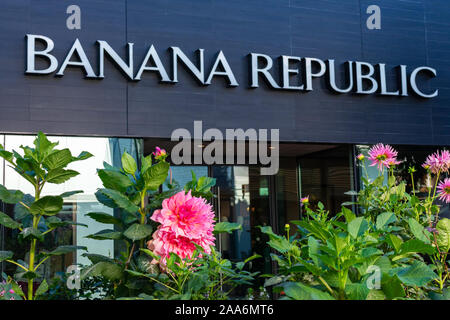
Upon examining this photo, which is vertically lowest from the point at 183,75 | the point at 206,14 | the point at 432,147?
the point at 432,147

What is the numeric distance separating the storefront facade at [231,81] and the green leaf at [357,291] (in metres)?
3.86

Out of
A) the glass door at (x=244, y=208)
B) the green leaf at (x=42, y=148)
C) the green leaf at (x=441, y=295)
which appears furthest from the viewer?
the glass door at (x=244, y=208)

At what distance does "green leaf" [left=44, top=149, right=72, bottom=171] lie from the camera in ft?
3.89

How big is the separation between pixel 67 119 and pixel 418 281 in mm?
4368

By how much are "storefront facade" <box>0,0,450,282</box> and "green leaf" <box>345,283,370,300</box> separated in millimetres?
3861

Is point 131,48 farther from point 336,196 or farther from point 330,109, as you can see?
point 336,196

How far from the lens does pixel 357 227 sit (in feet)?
2.92

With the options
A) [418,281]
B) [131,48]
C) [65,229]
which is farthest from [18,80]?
[418,281]

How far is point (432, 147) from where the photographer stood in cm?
611

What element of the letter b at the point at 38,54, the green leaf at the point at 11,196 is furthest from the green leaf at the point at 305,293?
the letter b at the point at 38,54

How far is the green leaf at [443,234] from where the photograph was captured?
1074 mm

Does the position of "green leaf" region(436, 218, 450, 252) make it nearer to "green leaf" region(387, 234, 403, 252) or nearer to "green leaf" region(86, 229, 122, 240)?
"green leaf" region(387, 234, 403, 252)

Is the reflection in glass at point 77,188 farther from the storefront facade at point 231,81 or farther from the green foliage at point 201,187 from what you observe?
the green foliage at point 201,187

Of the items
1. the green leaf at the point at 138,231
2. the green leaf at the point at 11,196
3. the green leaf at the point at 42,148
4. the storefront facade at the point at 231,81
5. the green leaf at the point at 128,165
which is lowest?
the green leaf at the point at 138,231
